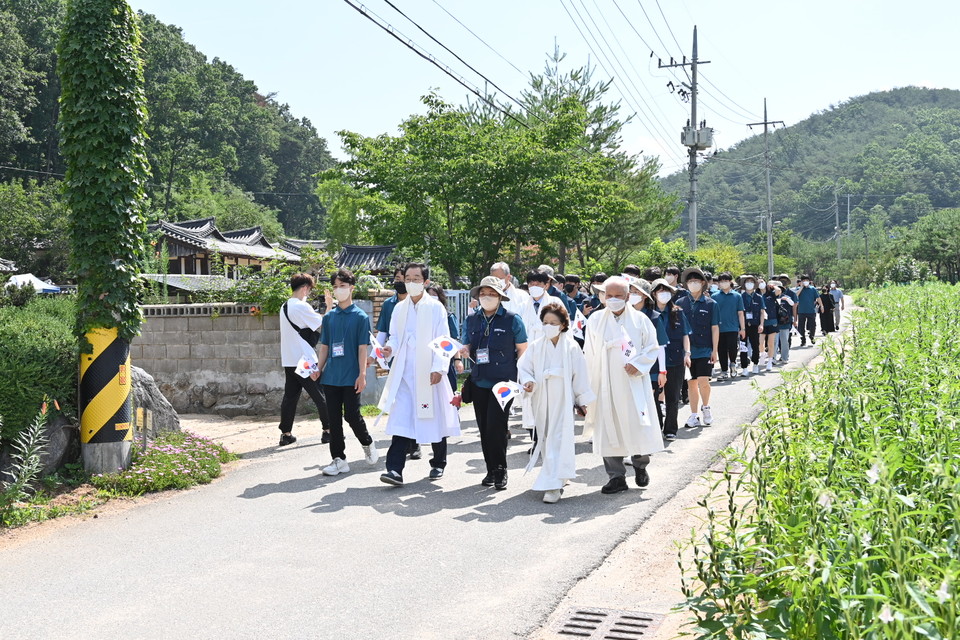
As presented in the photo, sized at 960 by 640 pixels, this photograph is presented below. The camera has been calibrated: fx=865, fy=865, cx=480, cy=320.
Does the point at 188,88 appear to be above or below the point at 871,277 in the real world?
above

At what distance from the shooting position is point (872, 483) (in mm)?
2803

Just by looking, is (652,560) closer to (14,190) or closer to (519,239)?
(519,239)

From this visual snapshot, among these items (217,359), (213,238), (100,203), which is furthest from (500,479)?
(213,238)

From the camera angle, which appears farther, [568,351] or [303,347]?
[303,347]

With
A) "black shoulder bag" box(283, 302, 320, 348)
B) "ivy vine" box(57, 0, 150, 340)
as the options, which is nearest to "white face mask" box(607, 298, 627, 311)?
"black shoulder bag" box(283, 302, 320, 348)

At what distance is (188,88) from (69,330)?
53691 millimetres

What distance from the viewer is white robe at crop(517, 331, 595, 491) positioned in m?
7.05

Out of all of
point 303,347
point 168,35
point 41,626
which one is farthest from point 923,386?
point 168,35

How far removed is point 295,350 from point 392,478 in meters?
3.20

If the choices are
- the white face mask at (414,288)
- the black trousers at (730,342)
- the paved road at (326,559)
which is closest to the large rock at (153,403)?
the paved road at (326,559)

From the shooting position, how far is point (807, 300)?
2250cm

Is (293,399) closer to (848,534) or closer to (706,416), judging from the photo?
(706,416)

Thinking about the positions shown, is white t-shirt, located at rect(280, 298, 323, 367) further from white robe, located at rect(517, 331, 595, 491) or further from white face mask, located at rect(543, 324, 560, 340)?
white face mask, located at rect(543, 324, 560, 340)

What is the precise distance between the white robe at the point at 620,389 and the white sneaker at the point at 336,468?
2406 millimetres
